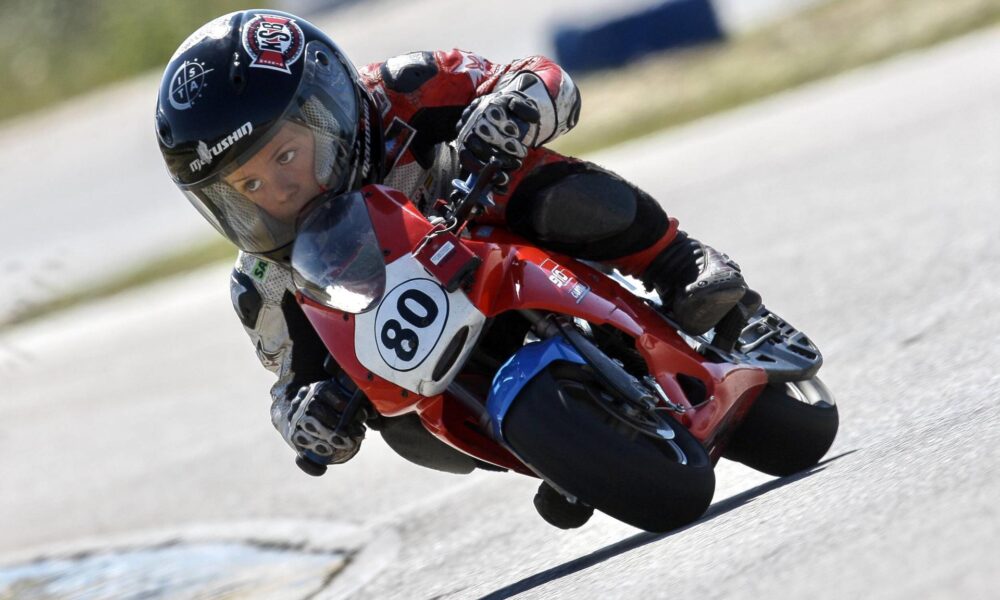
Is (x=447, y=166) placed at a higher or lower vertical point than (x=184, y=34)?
higher

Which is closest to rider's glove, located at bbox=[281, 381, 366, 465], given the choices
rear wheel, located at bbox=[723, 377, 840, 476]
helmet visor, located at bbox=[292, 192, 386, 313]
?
helmet visor, located at bbox=[292, 192, 386, 313]

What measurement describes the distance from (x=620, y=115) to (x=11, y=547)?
29.0 ft

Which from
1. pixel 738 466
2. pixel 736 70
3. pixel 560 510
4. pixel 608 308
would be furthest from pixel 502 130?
pixel 736 70

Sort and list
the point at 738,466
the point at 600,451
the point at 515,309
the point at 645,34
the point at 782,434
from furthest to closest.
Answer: the point at 645,34 → the point at 738,466 → the point at 782,434 → the point at 515,309 → the point at 600,451

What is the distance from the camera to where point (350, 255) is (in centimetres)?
379

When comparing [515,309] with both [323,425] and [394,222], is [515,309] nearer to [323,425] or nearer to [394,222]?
[394,222]

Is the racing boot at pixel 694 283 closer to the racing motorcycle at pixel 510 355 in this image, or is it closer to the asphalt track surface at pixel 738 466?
the racing motorcycle at pixel 510 355

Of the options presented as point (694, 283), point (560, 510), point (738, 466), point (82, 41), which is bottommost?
point (82, 41)

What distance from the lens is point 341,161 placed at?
411cm

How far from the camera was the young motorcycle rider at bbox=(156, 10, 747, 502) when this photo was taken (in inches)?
159

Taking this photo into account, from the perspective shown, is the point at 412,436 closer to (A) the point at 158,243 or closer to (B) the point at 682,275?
(B) the point at 682,275

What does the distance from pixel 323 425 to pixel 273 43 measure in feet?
3.43

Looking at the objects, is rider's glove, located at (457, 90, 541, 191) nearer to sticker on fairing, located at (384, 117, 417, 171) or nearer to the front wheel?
sticker on fairing, located at (384, 117, 417, 171)

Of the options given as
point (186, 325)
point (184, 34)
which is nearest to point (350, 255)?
point (186, 325)
